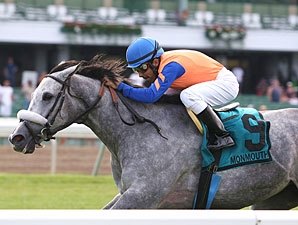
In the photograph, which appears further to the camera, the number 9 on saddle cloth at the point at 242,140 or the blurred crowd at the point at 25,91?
the blurred crowd at the point at 25,91

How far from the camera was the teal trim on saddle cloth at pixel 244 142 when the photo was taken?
17.5ft

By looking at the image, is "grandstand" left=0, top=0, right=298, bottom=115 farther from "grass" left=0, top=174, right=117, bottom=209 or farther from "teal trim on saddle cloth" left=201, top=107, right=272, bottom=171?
"teal trim on saddle cloth" left=201, top=107, right=272, bottom=171

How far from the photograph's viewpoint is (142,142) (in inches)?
206

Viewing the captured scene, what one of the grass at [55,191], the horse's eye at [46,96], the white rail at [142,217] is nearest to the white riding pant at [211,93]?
the horse's eye at [46,96]

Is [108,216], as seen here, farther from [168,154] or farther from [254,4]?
[254,4]

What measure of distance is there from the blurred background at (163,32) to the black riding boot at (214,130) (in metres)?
15.9

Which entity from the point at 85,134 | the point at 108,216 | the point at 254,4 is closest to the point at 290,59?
the point at 254,4

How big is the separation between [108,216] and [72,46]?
900 inches

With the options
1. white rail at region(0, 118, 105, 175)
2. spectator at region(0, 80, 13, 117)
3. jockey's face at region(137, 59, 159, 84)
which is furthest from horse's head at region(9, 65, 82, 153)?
spectator at region(0, 80, 13, 117)

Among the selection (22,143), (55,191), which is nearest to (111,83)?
(22,143)

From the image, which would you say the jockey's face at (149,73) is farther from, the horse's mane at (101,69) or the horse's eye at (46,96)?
the horse's eye at (46,96)

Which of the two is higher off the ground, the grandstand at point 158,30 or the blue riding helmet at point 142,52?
the blue riding helmet at point 142,52

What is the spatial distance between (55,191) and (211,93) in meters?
4.53

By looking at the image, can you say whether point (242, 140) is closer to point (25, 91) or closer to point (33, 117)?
point (33, 117)
